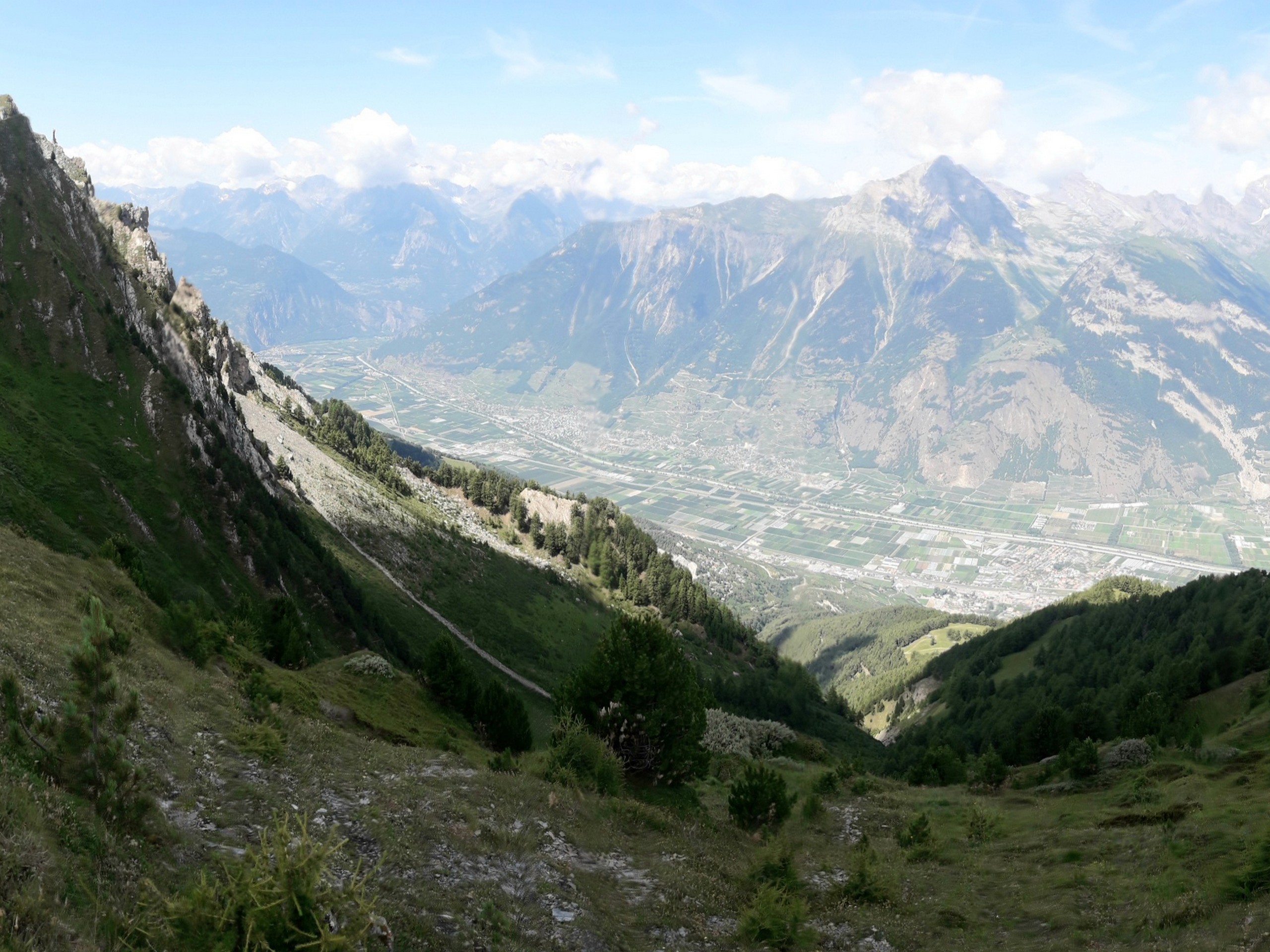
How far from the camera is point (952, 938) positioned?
25.7m

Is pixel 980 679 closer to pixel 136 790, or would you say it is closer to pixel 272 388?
pixel 136 790

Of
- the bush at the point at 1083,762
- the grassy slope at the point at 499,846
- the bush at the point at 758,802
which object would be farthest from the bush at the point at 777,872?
the bush at the point at 1083,762

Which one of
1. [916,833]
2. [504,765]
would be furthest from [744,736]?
[504,765]

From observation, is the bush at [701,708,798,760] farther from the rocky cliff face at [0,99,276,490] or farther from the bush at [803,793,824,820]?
the rocky cliff face at [0,99,276,490]

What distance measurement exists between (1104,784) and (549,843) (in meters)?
43.5

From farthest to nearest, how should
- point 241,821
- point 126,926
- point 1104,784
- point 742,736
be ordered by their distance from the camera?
point 742,736 → point 1104,784 → point 241,821 → point 126,926

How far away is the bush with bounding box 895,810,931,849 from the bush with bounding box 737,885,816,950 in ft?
55.2

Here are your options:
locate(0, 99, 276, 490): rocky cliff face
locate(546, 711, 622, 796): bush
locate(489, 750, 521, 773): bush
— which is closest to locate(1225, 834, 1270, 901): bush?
locate(546, 711, 622, 796): bush

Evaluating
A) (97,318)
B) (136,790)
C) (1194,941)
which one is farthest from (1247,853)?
(97,318)

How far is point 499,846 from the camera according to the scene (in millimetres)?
24297

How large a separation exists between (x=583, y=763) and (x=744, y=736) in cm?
4414

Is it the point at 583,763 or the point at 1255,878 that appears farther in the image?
the point at 583,763

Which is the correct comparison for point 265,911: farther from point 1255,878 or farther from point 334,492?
point 334,492

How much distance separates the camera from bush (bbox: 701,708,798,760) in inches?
2753
